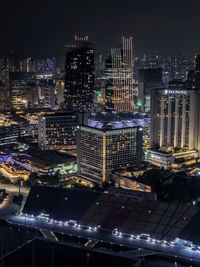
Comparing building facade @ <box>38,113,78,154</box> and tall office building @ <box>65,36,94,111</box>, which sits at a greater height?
tall office building @ <box>65,36,94,111</box>

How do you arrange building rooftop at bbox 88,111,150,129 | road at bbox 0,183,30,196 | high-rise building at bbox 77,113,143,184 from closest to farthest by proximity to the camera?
road at bbox 0,183,30,196, high-rise building at bbox 77,113,143,184, building rooftop at bbox 88,111,150,129

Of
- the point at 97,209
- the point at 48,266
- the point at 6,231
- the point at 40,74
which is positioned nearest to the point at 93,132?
the point at 97,209

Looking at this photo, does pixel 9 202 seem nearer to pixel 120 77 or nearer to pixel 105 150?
pixel 105 150

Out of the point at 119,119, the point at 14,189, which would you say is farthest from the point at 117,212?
the point at 119,119

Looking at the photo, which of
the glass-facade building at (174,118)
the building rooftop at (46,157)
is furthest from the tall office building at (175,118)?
the building rooftop at (46,157)

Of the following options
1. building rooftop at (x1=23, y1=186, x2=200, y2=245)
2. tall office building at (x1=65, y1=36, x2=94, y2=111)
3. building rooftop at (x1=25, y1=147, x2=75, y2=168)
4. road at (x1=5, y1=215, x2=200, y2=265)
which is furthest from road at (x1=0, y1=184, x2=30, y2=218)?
tall office building at (x1=65, y1=36, x2=94, y2=111)

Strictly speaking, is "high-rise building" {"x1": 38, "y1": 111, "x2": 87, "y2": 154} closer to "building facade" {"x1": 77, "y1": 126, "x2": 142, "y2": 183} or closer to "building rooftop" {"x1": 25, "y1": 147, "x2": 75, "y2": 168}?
"building rooftop" {"x1": 25, "y1": 147, "x2": 75, "y2": 168}

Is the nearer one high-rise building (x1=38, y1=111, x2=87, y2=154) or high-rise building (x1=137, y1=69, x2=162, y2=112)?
high-rise building (x1=38, y1=111, x2=87, y2=154)
